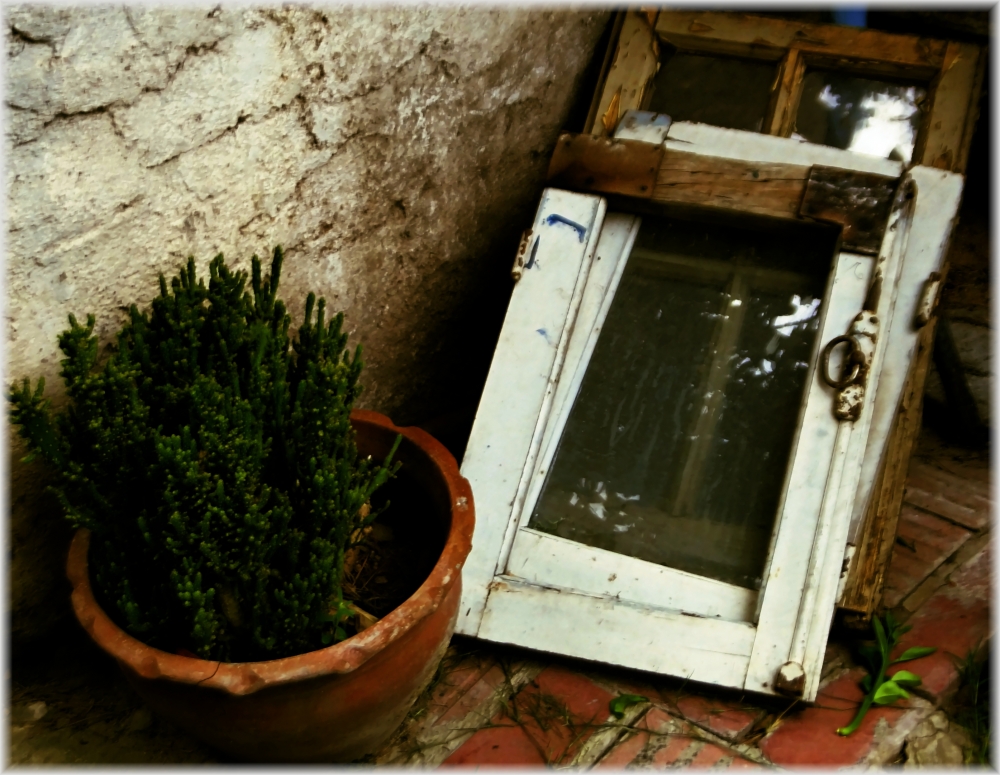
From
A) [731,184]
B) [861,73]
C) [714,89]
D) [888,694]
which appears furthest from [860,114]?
[888,694]

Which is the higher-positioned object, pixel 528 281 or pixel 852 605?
pixel 528 281

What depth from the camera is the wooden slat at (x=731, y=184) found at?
1.72m

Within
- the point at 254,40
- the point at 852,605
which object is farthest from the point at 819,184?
the point at 254,40

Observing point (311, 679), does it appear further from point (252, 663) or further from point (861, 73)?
point (861, 73)

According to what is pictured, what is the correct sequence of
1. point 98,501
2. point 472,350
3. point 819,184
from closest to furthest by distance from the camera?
point 98,501 < point 819,184 < point 472,350

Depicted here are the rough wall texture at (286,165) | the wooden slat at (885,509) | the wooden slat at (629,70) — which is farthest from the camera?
the wooden slat at (629,70)

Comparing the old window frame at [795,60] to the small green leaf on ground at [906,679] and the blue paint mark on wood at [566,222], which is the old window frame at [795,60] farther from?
the small green leaf on ground at [906,679]

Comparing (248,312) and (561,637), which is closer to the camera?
(248,312)

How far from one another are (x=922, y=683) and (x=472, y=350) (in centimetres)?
135

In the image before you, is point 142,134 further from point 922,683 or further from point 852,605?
point 922,683

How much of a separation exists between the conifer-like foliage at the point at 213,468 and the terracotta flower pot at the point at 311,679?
5 centimetres

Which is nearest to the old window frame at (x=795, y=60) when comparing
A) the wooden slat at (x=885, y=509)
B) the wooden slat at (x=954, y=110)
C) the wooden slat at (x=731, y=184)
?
the wooden slat at (x=954, y=110)

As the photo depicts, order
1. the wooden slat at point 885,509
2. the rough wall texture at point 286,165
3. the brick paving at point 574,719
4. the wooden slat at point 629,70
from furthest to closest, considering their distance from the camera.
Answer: the wooden slat at point 629,70 → the wooden slat at point 885,509 → the brick paving at point 574,719 → the rough wall texture at point 286,165

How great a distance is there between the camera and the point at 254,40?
138 centimetres
